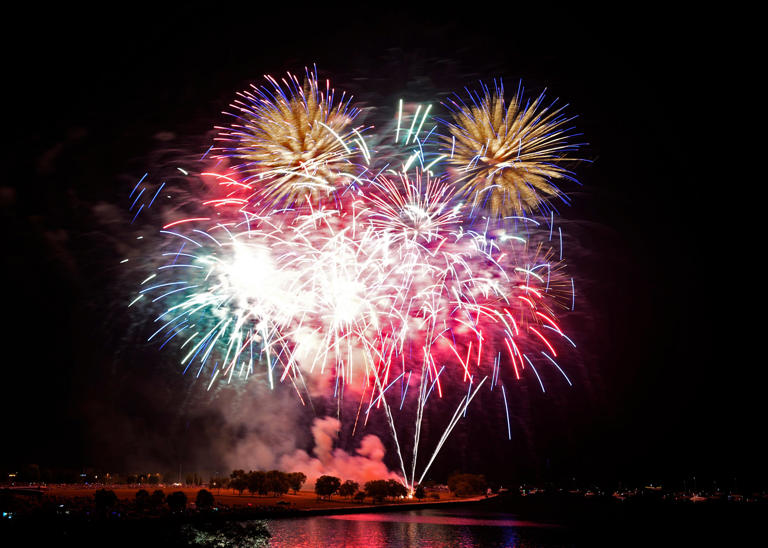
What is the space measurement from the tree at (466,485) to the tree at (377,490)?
1688 inches

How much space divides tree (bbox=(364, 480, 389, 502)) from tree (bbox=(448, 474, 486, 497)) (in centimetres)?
4288

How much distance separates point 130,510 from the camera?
36281 mm

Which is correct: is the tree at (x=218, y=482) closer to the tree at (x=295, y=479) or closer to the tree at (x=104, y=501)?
the tree at (x=295, y=479)

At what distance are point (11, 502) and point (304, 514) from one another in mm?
23577

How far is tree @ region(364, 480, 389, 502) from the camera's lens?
7325 centimetres

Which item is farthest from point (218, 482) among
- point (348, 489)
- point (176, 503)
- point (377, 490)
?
point (176, 503)

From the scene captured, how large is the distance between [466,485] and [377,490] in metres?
49.0

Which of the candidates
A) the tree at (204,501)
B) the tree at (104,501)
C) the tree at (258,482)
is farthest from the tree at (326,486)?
the tree at (104,501)

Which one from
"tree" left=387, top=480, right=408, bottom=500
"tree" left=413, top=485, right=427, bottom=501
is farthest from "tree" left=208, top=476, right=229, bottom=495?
"tree" left=413, top=485, right=427, bottom=501

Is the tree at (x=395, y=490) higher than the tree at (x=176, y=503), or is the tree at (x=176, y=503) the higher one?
the tree at (x=176, y=503)

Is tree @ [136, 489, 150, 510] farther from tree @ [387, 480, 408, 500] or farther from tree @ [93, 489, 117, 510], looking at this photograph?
tree @ [387, 480, 408, 500]

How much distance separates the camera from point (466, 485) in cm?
11638

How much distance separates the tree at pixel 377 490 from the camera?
7325cm

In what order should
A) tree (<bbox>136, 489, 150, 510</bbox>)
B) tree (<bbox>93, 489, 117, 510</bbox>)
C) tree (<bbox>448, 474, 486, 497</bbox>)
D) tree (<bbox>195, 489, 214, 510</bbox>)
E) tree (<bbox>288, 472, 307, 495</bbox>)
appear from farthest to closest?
tree (<bbox>448, 474, 486, 497</bbox>), tree (<bbox>288, 472, 307, 495</bbox>), tree (<bbox>195, 489, 214, 510</bbox>), tree (<bbox>136, 489, 150, 510</bbox>), tree (<bbox>93, 489, 117, 510</bbox>)
